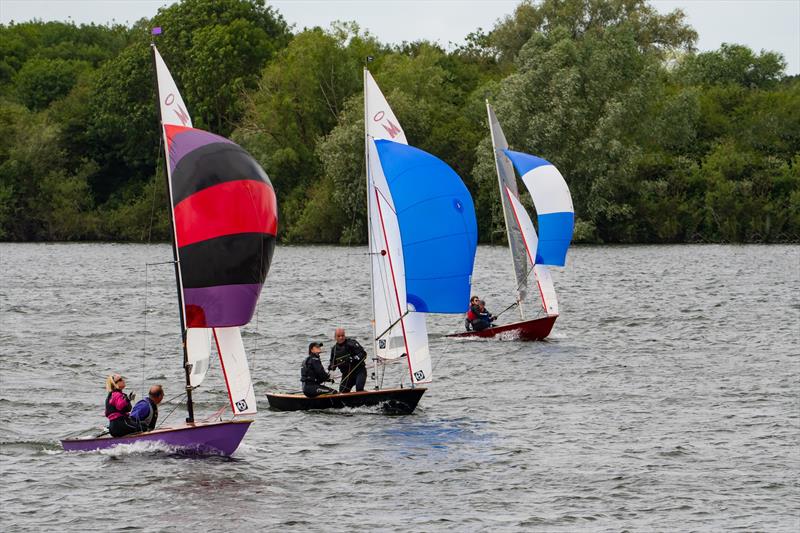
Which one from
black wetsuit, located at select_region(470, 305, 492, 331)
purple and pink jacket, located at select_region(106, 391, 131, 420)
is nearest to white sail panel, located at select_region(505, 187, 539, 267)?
black wetsuit, located at select_region(470, 305, 492, 331)

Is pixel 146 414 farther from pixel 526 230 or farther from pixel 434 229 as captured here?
pixel 526 230

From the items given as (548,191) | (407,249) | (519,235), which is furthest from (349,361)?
(519,235)

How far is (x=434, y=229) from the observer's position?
88.5ft

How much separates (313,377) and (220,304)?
6503 mm

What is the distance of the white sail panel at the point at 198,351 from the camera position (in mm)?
22406

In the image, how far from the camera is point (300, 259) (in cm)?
8656

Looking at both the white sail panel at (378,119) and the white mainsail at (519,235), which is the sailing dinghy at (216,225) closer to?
the white sail panel at (378,119)

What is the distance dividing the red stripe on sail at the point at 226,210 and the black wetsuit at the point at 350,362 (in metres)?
6.85

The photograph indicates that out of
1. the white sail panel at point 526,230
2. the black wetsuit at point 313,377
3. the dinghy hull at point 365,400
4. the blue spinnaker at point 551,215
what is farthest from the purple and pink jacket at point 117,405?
the white sail panel at point 526,230

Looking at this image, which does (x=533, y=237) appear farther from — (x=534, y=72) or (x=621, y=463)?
(x=534, y=72)

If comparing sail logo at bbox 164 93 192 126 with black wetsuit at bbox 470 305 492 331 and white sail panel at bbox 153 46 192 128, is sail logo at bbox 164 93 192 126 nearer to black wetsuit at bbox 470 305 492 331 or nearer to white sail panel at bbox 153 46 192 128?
white sail panel at bbox 153 46 192 128

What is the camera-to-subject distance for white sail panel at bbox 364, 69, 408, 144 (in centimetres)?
2827

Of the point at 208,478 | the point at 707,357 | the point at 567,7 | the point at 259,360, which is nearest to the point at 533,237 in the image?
the point at 707,357

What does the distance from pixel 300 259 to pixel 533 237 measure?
150ft
